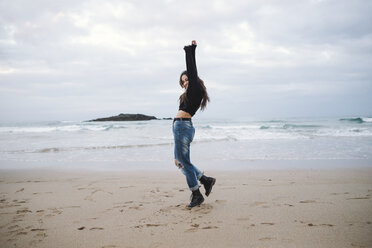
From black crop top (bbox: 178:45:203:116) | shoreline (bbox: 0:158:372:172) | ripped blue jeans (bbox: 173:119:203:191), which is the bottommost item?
shoreline (bbox: 0:158:372:172)

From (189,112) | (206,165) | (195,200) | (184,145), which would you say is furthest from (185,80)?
(206,165)

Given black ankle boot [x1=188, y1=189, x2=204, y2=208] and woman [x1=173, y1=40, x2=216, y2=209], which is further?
black ankle boot [x1=188, y1=189, x2=204, y2=208]

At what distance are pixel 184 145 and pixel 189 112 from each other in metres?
A: 0.45

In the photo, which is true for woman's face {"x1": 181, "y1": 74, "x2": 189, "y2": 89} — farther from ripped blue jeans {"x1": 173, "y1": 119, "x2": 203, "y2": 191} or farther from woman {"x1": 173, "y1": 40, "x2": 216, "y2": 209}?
ripped blue jeans {"x1": 173, "y1": 119, "x2": 203, "y2": 191}

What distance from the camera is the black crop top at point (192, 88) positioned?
10.1 ft

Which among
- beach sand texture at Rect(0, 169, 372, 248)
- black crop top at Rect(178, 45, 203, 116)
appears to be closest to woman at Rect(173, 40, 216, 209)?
black crop top at Rect(178, 45, 203, 116)

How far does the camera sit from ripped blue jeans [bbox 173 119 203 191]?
10.9 feet

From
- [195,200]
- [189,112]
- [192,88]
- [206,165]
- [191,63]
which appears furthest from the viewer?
[206,165]

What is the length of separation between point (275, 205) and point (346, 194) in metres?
1.38

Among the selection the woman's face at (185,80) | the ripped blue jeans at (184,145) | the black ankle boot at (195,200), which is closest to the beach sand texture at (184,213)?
the black ankle boot at (195,200)

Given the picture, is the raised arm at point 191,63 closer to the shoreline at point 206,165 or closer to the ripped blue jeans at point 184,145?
the ripped blue jeans at point 184,145

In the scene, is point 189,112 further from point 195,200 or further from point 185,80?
point 195,200

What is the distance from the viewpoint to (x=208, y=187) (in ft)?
12.0

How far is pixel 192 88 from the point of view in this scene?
320 centimetres
